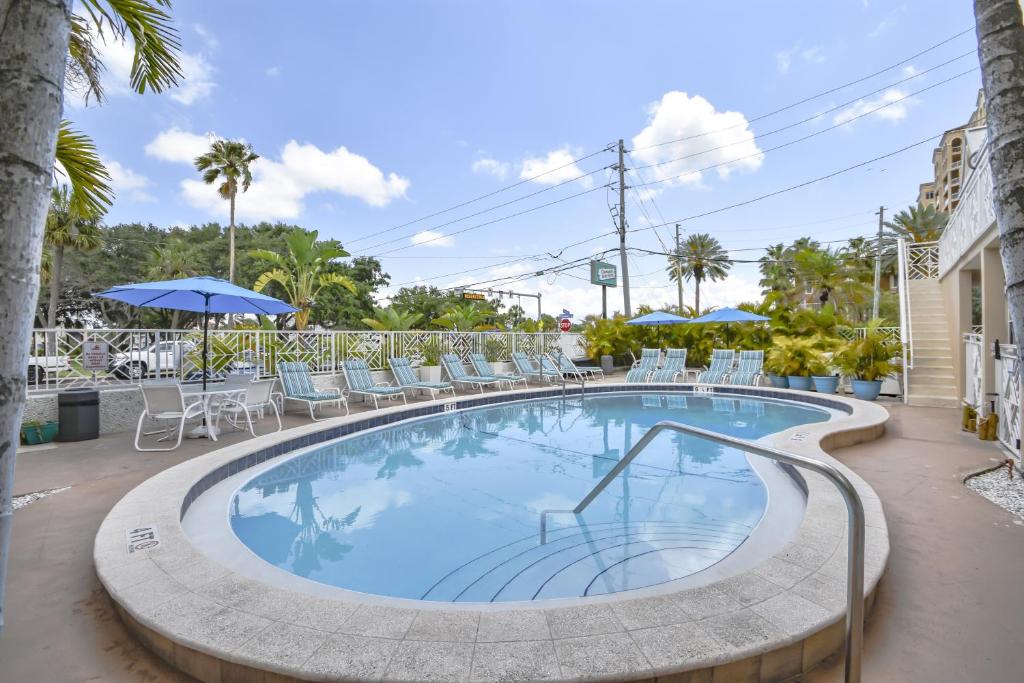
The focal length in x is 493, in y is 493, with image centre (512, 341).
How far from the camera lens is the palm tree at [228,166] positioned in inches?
934

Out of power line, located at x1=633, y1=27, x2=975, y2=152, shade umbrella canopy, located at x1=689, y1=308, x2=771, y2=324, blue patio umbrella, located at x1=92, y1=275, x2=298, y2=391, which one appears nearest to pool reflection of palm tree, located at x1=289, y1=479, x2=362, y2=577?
blue patio umbrella, located at x1=92, y1=275, x2=298, y2=391

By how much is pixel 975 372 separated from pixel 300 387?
12207 millimetres

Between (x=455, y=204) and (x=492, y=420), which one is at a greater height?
(x=455, y=204)

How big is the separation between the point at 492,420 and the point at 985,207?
28.9 feet

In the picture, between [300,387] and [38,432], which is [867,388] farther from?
[38,432]

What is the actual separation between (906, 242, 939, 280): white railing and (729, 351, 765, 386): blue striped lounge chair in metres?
4.94

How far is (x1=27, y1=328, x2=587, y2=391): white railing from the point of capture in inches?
314

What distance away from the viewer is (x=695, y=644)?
2.21 m

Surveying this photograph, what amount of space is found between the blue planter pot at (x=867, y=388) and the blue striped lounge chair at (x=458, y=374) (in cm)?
916

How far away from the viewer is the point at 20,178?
1270 millimetres

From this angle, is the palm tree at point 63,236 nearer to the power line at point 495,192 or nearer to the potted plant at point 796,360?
the power line at point 495,192

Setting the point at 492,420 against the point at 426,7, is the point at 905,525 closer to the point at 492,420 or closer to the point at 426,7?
the point at 492,420

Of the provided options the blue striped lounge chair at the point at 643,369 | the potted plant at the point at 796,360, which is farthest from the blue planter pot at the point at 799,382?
the blue striped lounge chair at the point at 643,369

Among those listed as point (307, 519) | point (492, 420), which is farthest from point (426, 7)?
point (307, 519)
